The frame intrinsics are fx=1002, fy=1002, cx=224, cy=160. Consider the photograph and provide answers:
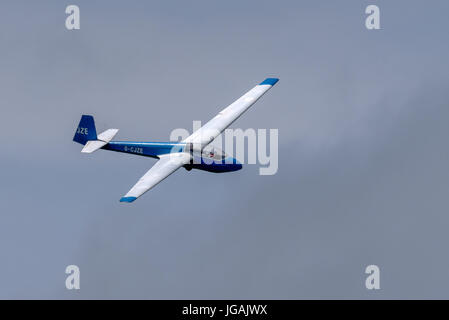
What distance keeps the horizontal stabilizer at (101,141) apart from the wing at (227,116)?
25.2 feet

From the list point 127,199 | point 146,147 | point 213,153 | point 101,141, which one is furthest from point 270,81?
point 127,199

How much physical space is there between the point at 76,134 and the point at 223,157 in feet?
49.4

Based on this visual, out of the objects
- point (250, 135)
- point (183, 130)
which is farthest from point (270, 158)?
point (183, 130)

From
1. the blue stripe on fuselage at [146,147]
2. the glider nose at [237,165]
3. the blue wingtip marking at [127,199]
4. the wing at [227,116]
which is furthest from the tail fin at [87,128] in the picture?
the blue wingtip marking at [127,199]

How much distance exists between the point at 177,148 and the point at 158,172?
551cm

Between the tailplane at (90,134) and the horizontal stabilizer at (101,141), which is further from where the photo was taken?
the tailplane at (90,134)

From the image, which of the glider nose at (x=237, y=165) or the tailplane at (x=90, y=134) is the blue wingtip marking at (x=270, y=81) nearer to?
the glider nose at (x=237, y=165)

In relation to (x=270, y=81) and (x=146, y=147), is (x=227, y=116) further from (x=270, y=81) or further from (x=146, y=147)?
(x=270, y=81)

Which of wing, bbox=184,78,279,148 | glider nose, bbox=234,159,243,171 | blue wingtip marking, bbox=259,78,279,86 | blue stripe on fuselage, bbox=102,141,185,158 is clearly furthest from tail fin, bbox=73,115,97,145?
blue wingtip marking, bbox=259,78,279,86

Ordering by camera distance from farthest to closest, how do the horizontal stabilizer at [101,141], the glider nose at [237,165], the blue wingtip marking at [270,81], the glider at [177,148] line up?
the blue wingtip marking at [270,81], the horizontal stabilizer at [101,141], the glider nose at [237,165], the glider at [177,148]

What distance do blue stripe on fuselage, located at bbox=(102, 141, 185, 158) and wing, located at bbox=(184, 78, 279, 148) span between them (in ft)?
5.15

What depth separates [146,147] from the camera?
309 ft

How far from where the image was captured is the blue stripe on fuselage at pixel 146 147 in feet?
303
